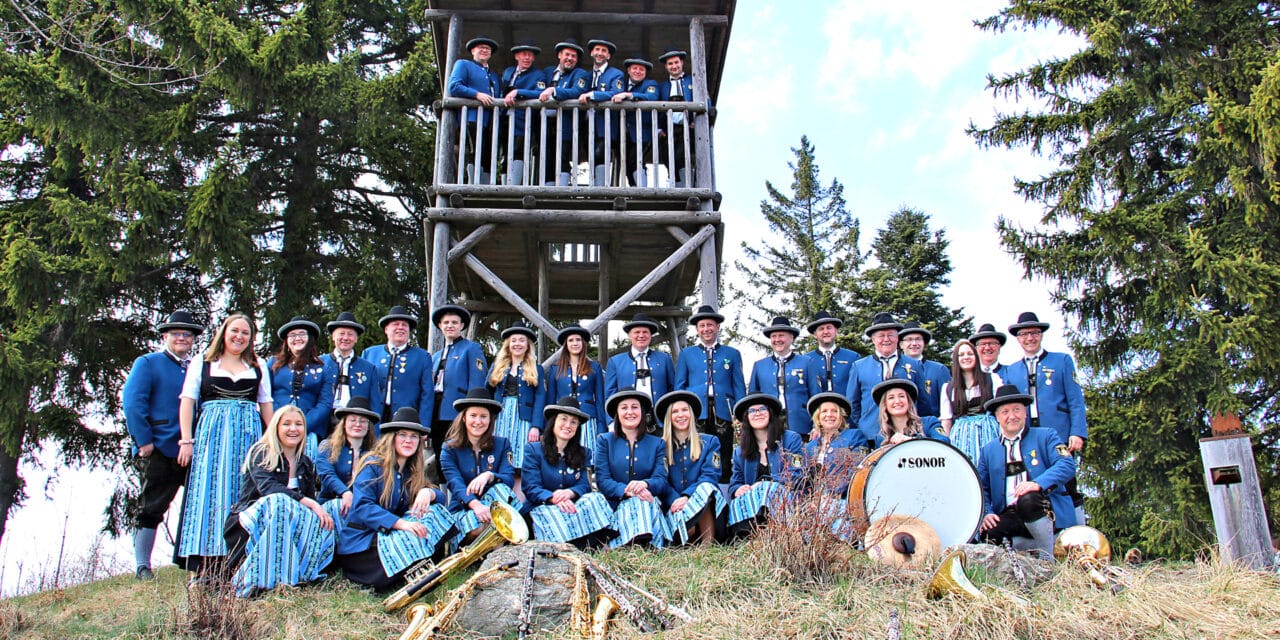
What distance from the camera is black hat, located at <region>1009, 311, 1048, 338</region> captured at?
7840 millimetres

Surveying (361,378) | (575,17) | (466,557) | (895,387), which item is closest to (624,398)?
(466,557)

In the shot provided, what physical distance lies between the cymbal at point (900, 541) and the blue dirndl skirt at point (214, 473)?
13.8 feet

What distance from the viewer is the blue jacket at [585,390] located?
8203 mm

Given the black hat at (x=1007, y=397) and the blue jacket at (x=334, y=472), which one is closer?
the blue jacket at (x=334, y=472)

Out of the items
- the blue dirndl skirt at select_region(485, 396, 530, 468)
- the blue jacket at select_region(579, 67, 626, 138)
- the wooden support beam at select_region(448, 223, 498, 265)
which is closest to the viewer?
the blue dirndl skirt at select_region(485, 396, 530, 468)

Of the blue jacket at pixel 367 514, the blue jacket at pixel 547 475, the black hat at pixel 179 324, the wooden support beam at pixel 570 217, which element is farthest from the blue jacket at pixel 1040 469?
the black hat at pixel 179 324

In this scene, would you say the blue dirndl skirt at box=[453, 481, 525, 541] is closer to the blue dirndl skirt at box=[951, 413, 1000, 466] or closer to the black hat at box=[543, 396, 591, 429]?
the black hat at box=[543, 396, 591, 429]

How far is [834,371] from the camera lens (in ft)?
27.9

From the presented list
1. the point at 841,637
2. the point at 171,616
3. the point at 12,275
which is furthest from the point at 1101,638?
the point at 12,275

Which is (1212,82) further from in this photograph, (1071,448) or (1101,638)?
(1101,638)

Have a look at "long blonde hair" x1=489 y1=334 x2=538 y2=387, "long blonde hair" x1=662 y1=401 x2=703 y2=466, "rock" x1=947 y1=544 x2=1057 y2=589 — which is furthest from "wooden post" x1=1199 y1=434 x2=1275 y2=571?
"long blonde hair" x1=489 y1=334 x2=538 y2=387

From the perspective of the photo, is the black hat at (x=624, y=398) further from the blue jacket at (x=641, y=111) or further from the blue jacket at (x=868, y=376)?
the blue jacket at (x=641, y=111)

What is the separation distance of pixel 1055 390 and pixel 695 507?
3170mm

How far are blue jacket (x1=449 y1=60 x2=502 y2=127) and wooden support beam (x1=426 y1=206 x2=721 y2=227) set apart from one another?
3.95 ft
